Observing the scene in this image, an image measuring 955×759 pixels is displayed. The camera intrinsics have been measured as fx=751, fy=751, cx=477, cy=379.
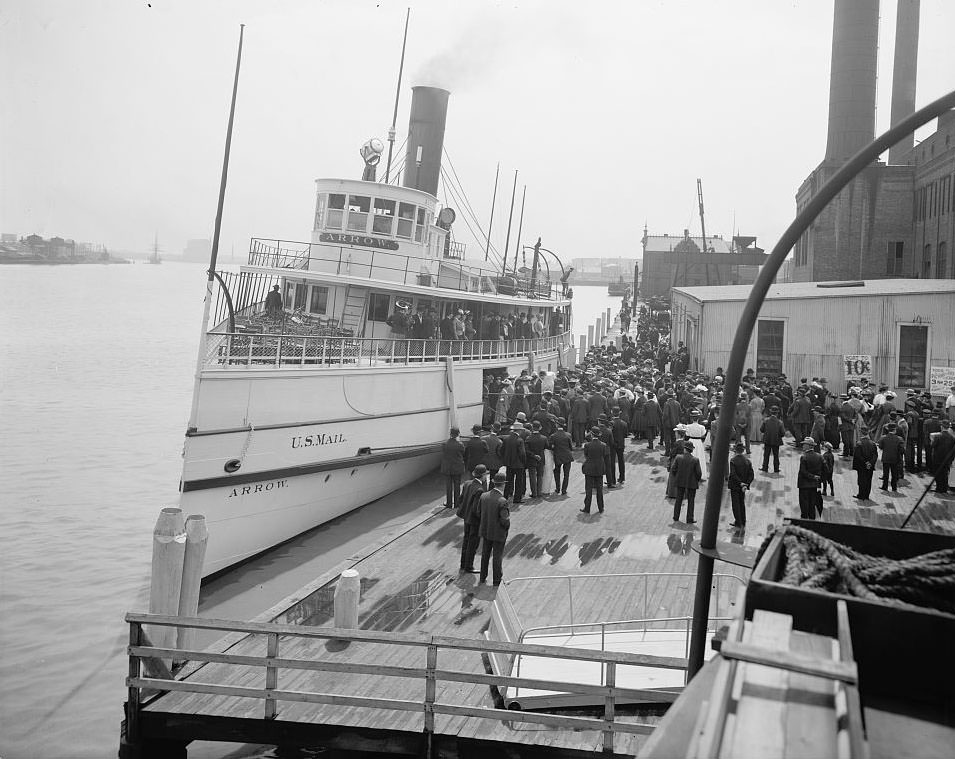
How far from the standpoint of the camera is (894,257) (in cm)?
4112

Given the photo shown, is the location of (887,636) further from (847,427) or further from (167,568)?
(847,427)

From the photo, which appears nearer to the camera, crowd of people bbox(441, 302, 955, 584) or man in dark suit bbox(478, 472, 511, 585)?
man in dark suit bbox(478, 472, 511, 585)

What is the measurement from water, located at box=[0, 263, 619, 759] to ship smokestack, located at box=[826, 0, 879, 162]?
38562 mm

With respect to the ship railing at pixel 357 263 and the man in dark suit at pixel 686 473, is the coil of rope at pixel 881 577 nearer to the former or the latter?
the man in dark suit at pixel 686 473

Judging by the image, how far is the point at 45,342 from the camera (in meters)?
→ 61.1

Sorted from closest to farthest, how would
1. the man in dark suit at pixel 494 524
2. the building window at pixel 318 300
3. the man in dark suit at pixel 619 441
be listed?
the man in dark suit at pixel 494 524
the man in dark suit at pixel 619 441
the building window at pixel 318 300

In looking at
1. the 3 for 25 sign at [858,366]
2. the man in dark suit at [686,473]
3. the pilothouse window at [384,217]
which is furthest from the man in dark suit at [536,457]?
the 3 for 25 sign at [858,366]

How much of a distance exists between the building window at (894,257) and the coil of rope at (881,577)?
142 feet

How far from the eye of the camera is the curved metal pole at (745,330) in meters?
3.89

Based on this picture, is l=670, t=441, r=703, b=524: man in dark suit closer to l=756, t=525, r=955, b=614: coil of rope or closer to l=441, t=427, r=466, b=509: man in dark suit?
l=441, t=427, r=466, b=509: man in dark suit

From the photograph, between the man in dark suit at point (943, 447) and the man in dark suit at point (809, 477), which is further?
the man in dark suit at point (943, 447)

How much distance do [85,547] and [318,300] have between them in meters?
7.86

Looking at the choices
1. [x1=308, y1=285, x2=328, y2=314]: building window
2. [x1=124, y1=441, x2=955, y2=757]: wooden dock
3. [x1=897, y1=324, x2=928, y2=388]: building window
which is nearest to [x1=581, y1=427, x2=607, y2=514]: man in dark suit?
[x1=124, y1=441, x2=955, y2=757]: wooden dock

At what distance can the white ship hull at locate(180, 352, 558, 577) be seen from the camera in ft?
40.9
